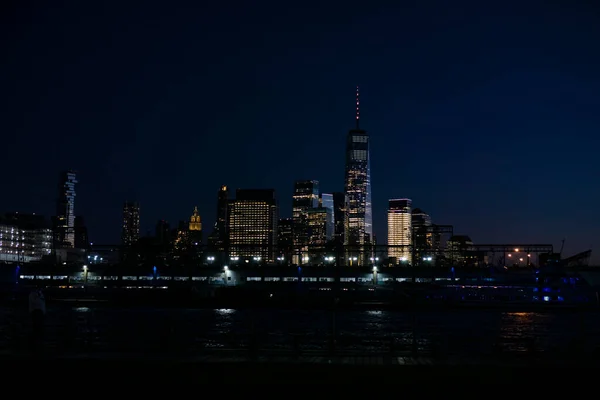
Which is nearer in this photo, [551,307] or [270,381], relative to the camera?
[270,381]

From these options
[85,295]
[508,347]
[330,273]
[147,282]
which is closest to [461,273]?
[330,273]

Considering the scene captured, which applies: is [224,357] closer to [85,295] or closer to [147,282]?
[85,295]

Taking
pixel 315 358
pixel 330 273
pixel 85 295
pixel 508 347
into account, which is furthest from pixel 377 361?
pixel 330 273

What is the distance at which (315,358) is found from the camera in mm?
19734

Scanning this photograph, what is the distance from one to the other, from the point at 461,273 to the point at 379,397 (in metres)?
148

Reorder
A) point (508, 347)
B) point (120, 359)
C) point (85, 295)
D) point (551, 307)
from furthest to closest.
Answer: point (85, 295)
point (551, 307)
point (508, 347)
point (120, 359)

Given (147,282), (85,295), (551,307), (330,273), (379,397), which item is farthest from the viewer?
(330,273)

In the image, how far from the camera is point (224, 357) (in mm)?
19703

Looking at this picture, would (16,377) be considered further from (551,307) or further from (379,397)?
(551,307)

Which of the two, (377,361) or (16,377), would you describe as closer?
(16,377)

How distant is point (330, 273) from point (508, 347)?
12797cm

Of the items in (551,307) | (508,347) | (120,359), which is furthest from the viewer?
(551,307)

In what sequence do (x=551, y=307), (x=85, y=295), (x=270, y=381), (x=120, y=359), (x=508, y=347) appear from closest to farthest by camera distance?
(x=270, y=381) < (x=120, y=359) < (x=508, y=347) < (x=551, y=307) < (x=85, y=295)

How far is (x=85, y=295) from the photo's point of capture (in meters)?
101
